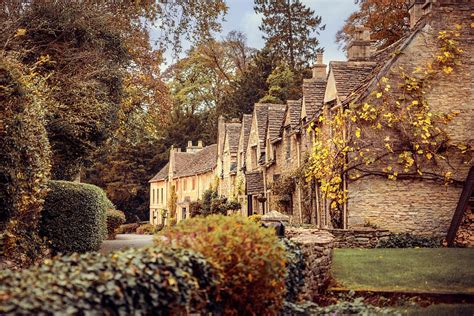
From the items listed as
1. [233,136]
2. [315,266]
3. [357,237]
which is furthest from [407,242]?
[233,136]

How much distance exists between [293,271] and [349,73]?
16.9 meters

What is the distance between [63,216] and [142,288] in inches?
529

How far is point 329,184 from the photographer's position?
24.2 metres

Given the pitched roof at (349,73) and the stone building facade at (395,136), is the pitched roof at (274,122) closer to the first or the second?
the stone building facade at (395,136)

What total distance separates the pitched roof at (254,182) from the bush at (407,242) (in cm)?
1605

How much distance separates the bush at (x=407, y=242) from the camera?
22203 millimetres

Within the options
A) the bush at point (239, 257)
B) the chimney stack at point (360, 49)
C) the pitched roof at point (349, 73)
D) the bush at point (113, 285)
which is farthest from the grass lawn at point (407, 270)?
the chimney stack at point (360, 49)

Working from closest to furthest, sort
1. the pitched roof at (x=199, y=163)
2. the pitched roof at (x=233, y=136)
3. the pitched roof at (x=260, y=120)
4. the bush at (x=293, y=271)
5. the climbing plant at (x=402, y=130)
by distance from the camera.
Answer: the bush at (x=293, y=271)
the climbing plant at (x=402, y=130)
the pitched roof at (x=260, y=120)
the pitched roof at (x=233, y=136)
the pitched roof at (x=199, y=163)

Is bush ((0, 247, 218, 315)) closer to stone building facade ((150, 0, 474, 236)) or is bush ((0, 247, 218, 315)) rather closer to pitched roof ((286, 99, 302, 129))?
stone building facade ((150, 0, 474, 236))

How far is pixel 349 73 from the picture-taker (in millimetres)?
26203

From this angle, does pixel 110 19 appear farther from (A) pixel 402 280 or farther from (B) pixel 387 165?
(A) pixel 402 280

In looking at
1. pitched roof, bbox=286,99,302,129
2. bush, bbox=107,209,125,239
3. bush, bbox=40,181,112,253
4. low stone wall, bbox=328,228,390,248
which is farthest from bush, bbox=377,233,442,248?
bush, bbox=107,209,125,239

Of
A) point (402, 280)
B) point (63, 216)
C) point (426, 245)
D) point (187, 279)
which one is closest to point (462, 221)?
point (426, 245)

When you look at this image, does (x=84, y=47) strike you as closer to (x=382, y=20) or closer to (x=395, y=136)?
(x=395, y=136)
